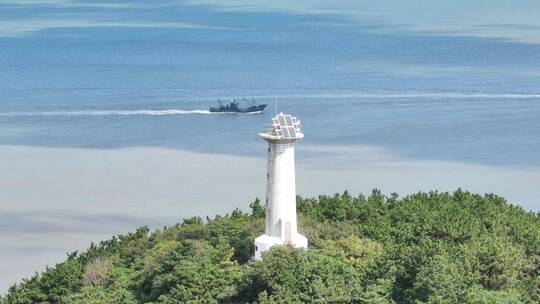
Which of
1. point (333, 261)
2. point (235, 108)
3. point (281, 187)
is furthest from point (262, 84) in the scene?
point (333, 261)

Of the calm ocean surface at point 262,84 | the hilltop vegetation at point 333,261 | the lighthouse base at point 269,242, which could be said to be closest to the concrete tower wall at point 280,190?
the lighthouse base at point 269,242

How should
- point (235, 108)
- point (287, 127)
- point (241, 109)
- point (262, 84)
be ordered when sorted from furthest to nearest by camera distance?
1. point (262, 84)
2. point (241, 109)
3. point (235, 108)
4. point (287, 127)

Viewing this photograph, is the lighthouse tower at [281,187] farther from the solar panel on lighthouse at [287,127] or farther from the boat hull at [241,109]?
the boat hull at [241,109]

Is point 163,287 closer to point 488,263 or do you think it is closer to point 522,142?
point 488,263

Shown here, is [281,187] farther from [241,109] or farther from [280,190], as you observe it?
[241,109]

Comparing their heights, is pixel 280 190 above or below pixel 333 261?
above

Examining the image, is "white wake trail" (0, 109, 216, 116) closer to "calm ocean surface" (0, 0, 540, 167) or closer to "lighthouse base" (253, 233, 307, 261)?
"calm ocean surface" (0, 0, 540, 167)
